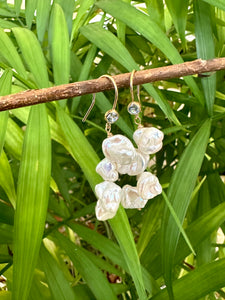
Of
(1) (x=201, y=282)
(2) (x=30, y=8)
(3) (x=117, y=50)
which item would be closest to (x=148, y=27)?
(3) (x=117, y=50)

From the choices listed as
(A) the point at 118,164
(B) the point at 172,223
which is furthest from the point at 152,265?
(A) the point at 118,164

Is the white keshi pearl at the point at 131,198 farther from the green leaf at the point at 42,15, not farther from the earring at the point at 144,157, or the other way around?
the green leaf at the point at 42,15

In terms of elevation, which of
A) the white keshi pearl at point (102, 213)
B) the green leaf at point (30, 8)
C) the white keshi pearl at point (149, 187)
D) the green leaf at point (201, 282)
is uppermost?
the green leaf at point (30, 8)

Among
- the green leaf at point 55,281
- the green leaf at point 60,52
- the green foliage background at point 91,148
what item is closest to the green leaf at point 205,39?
the green foliage background at point 91,148

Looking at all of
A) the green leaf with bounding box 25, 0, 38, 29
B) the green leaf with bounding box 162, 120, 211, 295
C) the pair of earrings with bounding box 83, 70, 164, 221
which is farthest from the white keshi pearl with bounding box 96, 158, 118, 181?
the green leaf with bounding box 25, 0, 38, 29

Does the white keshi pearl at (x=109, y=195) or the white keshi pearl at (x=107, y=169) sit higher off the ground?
the white keshi pearl at (x=107, y=169)

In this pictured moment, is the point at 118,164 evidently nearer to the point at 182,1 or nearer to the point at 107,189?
the point at 107,189

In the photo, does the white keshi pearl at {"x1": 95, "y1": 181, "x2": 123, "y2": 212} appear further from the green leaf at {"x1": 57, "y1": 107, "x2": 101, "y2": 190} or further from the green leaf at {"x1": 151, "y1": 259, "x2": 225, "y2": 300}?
the green leaf at {"x1": 151, "y1": 259, "x2": 225, "y2": 300}
